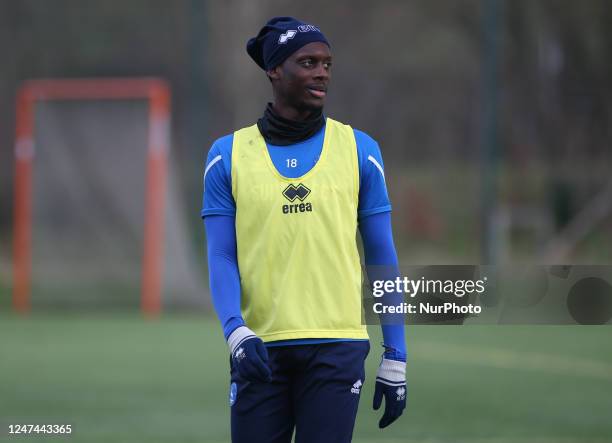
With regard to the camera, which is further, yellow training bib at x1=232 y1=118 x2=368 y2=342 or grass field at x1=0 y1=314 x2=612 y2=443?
grass field at x1=0 y1=314 x2=612 y2=443

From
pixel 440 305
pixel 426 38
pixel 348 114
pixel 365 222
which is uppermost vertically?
pixel 426 38

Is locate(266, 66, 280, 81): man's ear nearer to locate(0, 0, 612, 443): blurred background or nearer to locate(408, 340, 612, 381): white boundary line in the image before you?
locate(408, 340, 612, 381): white boundary line

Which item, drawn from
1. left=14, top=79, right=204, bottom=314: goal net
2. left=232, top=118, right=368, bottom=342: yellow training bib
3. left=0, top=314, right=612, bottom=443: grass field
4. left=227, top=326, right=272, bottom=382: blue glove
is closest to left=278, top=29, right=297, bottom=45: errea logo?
left=232, top=118, right=368, bottom=342: yellow training bib

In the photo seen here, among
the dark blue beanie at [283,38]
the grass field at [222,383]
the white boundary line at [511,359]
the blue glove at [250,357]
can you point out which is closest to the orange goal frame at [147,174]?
the grass field at [222,383]

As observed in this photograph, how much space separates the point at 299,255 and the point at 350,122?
37.3ft

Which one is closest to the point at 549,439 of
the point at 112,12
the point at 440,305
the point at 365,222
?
the point at 440,305

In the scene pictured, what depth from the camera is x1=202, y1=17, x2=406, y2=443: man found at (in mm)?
3762

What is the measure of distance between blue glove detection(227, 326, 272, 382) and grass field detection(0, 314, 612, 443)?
3407 mm

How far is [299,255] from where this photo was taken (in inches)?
149

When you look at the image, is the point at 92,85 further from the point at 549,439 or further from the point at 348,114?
the point at 549,439

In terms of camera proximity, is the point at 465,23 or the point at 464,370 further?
the point at 465,23

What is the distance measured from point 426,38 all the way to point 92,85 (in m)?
4.23

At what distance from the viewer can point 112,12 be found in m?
15.4

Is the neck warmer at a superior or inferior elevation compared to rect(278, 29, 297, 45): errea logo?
inferior
